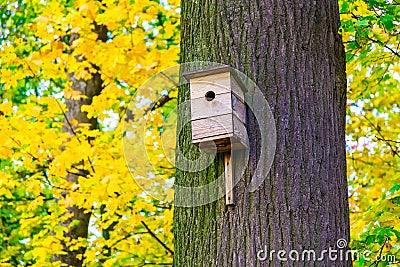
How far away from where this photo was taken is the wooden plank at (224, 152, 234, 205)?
2189 millimetres

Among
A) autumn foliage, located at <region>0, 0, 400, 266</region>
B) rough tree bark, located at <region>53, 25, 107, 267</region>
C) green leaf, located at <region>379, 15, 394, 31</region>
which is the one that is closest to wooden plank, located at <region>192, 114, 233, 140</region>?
green leaf, located at <region>379, 15, 394, 31</region>

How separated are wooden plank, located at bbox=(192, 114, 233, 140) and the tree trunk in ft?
0.53

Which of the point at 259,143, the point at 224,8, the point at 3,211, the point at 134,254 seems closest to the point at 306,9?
the point at 224,8

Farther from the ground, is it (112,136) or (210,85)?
(112,136)

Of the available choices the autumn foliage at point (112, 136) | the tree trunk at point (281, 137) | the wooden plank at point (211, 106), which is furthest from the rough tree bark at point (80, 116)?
the wooden plank at point (211, 106)

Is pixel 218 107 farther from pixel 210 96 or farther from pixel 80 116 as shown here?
pixel 80 116

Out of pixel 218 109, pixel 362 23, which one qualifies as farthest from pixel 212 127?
pixel 362 23

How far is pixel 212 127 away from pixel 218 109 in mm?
71

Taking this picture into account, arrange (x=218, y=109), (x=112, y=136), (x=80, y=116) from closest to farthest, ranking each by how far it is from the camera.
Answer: (x=218, y=109) → (x=112, y=136) → (x=80, y=116)

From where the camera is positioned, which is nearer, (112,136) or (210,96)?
(210,96)

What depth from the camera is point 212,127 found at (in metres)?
2.17

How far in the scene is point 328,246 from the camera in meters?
2.21

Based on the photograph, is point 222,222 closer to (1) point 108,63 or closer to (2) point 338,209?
(2) point 338,209

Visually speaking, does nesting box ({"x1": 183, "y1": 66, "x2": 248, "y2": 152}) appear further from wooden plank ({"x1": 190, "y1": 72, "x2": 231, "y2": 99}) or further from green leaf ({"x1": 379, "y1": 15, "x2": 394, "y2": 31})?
green leaf ({"x1": 379, "y1": 15, "x2": 394, "y2": 31})
